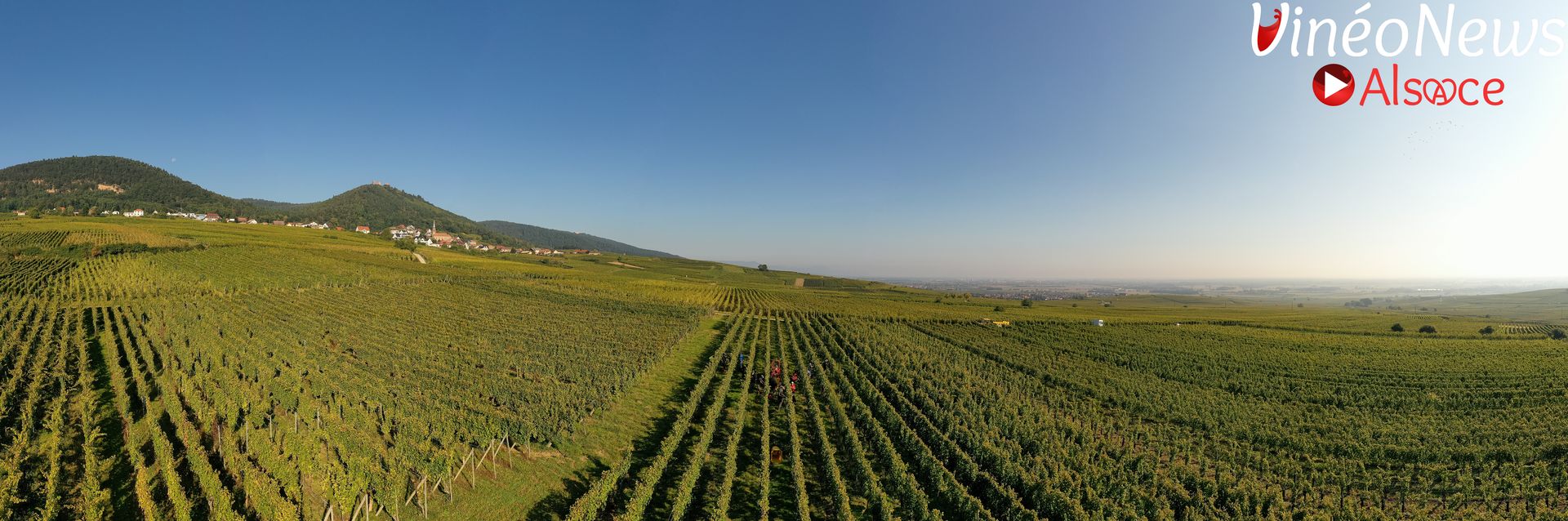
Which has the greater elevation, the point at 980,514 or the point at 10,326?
the point at 10,326

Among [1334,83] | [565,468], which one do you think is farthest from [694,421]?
[1334,83]

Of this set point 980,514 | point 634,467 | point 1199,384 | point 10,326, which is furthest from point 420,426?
point 1199,384

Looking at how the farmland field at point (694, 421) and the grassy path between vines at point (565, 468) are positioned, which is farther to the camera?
the farmland field at point (694, 421)

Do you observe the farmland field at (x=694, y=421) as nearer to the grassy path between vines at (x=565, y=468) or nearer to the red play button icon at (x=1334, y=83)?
the grassy path between vines at (x=565, y=468)

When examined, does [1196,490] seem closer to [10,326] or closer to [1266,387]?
[1266,387]

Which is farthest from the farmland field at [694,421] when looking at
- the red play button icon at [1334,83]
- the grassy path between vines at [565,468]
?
the red play button icon at [1334,83]

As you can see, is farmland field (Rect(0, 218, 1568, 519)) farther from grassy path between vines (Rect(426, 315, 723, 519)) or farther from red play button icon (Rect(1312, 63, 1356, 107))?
red play button icon (Rect(1312, 63, 1356, 107))
